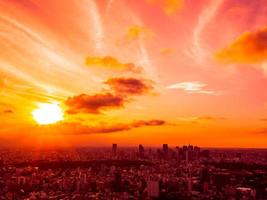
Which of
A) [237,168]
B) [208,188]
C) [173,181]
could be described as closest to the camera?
[208,188]

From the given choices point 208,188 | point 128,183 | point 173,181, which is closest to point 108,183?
point 128,183

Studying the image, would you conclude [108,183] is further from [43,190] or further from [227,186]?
[227,186]

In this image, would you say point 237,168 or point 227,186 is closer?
point 227,186

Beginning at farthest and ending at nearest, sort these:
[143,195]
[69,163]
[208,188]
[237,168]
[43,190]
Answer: [69,163] < [237,168] < [208,188] < [43,190] < [143,195]

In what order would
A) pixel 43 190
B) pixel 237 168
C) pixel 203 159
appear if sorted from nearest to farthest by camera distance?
pixel 43 190 → pixel 237 168 → pixel 203 159

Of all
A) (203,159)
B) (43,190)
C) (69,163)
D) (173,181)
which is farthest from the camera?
(203,159)

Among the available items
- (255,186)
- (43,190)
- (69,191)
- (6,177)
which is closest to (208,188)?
(255,186)

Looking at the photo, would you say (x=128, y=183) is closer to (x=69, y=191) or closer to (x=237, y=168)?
(x=69, y=191)

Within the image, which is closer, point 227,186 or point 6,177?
point 227,186

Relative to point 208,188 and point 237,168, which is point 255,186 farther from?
point 237,168
